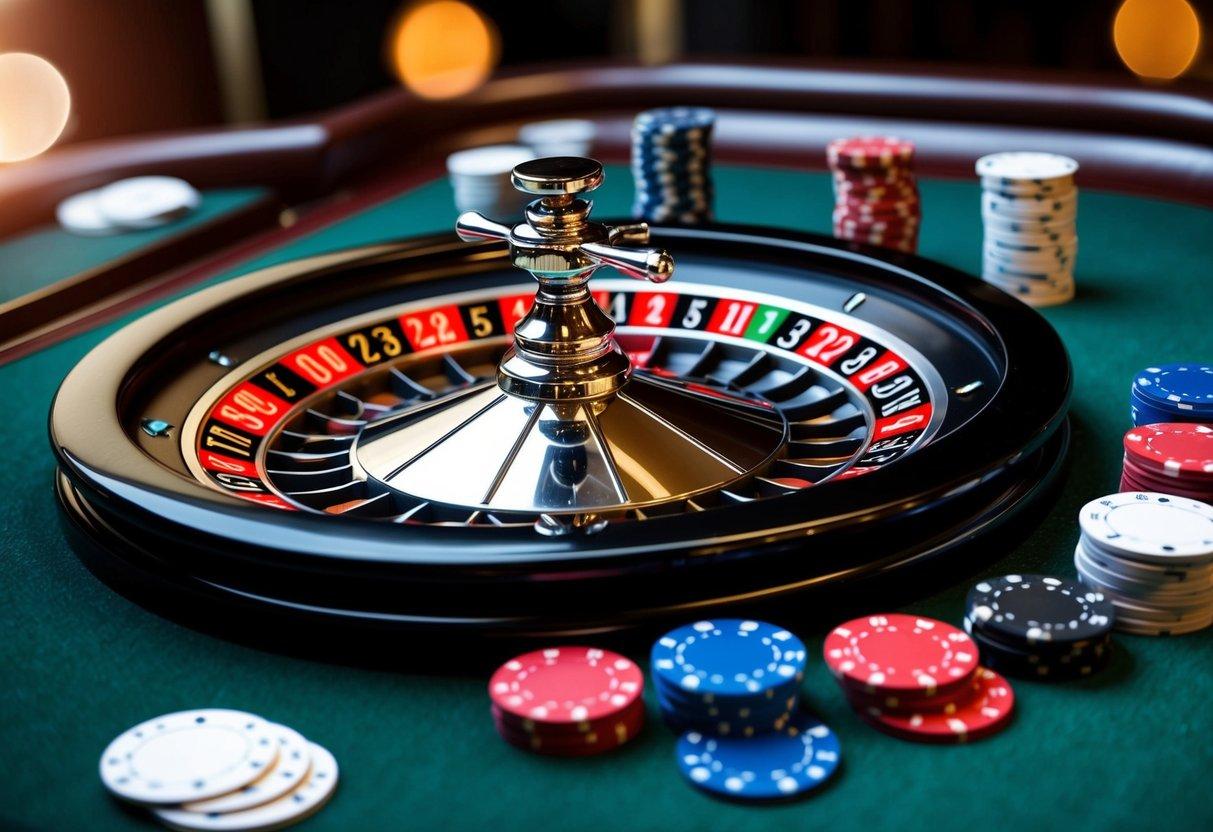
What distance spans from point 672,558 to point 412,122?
10.2 feet

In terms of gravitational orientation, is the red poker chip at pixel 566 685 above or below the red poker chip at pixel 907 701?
above

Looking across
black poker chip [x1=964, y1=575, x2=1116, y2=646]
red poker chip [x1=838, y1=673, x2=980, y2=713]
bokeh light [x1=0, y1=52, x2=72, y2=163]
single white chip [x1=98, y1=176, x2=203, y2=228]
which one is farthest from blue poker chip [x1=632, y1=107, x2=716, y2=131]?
bokeh light [x1=0, y1=52, x2=72, y2=163]

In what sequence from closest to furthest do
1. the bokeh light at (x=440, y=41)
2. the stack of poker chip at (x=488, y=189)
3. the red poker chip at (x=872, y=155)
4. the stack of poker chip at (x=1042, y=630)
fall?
the stack of poker chip at (x=1042, y=630), the red poker chip at (x=872, y=155), the stack of poker chip at (x=488, y=189), the bokeh light at (x=440, y=41)

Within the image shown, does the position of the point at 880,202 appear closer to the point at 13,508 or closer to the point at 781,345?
the point at 781,345

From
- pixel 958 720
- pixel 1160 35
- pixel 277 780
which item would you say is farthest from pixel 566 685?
pixel 1160 35

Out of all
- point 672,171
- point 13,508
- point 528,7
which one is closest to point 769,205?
point 672,171

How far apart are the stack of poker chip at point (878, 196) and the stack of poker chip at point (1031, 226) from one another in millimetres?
185

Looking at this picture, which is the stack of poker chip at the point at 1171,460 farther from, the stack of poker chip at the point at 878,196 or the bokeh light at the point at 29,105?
the bokeh light at the point at 29,105

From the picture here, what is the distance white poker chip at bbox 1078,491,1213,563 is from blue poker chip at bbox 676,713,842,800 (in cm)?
52

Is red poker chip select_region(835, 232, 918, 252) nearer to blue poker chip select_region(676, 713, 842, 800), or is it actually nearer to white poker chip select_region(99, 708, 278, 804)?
blue poker chip select_region(676, 713, 842, 800)

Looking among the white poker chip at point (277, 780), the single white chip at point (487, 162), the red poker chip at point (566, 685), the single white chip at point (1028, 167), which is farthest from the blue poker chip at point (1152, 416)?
the single white chip at point (487, 162)

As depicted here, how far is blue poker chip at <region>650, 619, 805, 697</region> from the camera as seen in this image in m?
1.70

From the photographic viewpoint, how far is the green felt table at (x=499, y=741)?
5.30ft

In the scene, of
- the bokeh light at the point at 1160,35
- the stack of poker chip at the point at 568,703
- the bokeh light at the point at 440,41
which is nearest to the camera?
the stack of poker chip at the point at 568,703
